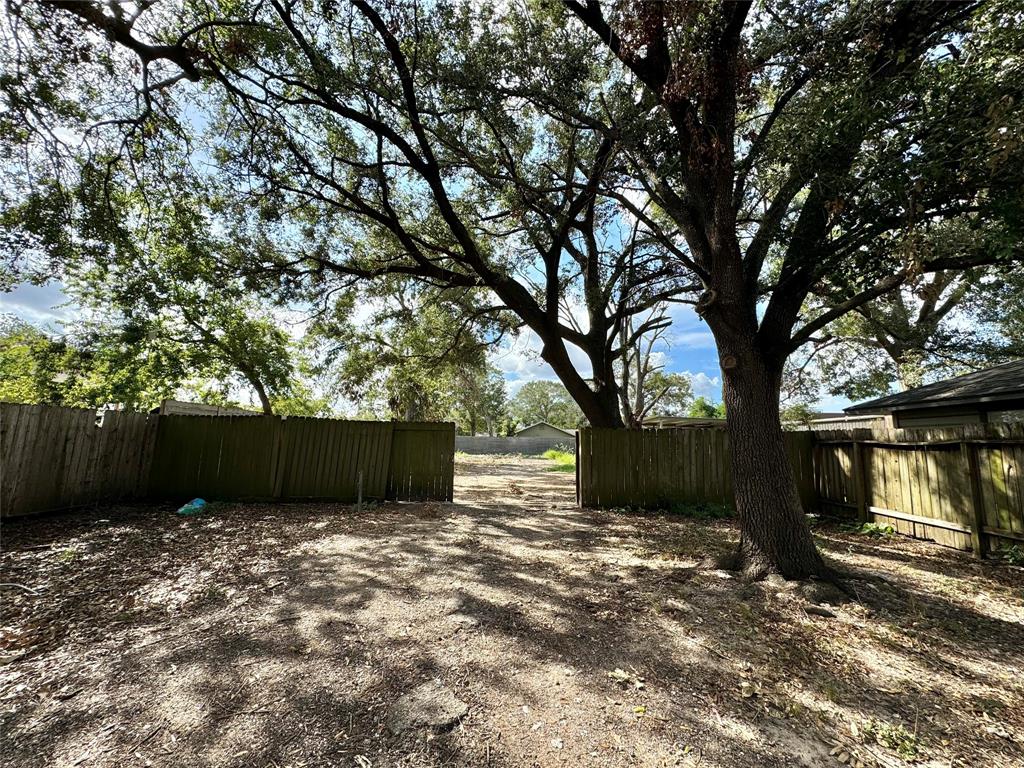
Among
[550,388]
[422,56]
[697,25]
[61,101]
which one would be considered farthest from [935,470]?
[550,388]

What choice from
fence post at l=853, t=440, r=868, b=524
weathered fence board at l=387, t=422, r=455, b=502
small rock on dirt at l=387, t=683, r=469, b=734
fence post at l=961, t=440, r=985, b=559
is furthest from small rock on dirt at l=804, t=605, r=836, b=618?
weathered fence board at l=387, t=422, r=455, b=502

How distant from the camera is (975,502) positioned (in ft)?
16.8

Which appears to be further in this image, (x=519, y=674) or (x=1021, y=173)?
(x=1021, y=173)

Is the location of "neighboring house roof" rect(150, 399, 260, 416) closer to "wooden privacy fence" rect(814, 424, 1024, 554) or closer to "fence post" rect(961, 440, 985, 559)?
"wooden privacy fence" rect(814, 424, 1024, 554)

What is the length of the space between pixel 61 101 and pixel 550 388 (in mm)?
60030

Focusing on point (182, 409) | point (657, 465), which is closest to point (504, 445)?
point (182, 409)

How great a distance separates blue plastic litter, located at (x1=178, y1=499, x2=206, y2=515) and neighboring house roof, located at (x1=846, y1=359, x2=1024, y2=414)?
41.8ft

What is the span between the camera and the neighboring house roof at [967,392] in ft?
21.4

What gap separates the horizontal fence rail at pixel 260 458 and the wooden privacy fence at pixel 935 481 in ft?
22.8

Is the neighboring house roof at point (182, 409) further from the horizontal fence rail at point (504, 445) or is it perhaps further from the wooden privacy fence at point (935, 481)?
the horizontal fence rail at point (504, 445)

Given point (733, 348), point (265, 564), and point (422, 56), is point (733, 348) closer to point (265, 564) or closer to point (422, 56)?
point (265, 564)

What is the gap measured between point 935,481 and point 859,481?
1174 mm

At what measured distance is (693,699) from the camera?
2369mm

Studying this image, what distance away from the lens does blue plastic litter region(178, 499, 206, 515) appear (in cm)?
676
